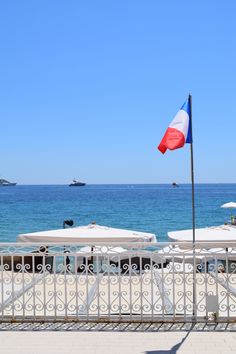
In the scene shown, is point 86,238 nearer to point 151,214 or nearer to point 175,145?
point 175,145

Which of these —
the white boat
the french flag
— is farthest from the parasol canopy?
the french flag

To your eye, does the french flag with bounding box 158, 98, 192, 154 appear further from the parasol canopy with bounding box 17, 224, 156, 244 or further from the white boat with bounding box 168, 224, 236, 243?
the white boat with bounding box 168, 224, 236, 243

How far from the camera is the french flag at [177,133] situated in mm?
8234

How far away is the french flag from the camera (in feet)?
27.0
